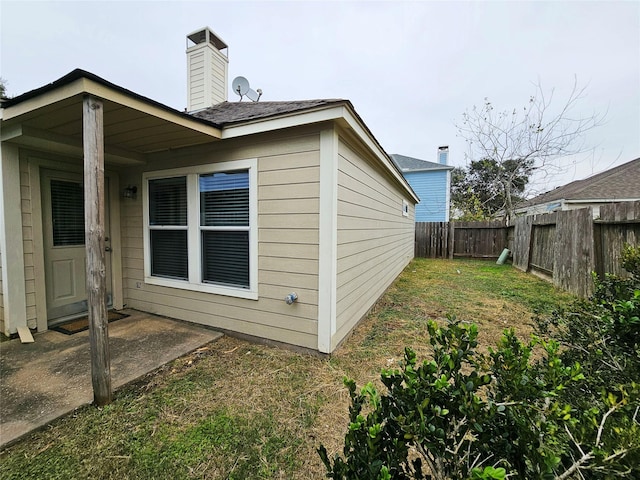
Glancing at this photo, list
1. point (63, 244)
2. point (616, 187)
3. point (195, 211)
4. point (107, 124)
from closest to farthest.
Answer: point (107, 124), point (195, 211), point (63, 244), point (616, 187)

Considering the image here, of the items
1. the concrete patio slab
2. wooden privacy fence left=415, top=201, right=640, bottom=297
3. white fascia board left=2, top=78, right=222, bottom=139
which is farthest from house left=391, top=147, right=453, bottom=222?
the concrete patio slab

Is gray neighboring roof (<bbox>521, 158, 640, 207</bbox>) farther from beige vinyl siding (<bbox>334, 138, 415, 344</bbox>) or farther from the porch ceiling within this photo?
the porch ceiling

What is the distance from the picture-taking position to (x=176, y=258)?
3965mm

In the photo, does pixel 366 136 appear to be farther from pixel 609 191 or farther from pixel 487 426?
pixel 609 191

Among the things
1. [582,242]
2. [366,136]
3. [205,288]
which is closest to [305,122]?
[366,136]

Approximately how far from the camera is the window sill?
3.38 meters

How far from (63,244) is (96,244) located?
259 cm

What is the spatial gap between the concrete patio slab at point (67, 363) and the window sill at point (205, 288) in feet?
1.69

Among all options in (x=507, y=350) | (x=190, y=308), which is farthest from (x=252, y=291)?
(x=507, y=350)

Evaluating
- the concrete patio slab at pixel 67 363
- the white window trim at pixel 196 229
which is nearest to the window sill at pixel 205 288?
the white window trim at pixel 196 229

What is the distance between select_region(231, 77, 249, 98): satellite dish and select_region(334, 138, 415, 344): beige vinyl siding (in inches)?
134

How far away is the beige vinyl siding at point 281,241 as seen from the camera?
118 inches

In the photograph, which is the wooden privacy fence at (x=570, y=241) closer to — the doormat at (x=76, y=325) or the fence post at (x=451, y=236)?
the fence post at (x=451, y=236)

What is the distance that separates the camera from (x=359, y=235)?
156 inches
